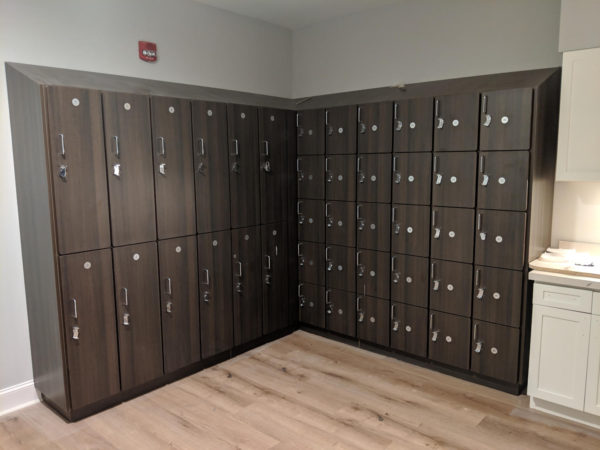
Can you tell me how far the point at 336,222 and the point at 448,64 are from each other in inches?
58.3

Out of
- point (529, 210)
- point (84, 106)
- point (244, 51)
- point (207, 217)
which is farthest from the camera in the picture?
point (244, 51)

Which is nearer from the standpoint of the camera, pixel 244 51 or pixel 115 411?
pixel 115 411

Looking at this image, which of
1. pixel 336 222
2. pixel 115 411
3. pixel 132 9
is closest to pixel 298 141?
pixel 336 222

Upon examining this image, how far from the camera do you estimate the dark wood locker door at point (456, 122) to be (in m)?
3.03

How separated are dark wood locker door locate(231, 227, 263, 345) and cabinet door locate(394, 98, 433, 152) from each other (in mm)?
1325

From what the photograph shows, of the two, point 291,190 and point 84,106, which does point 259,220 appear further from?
Answer: point 84,106

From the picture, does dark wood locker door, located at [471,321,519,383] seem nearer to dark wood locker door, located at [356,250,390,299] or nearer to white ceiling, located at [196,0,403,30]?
dark wood locker door, located at [356,250,390,299]

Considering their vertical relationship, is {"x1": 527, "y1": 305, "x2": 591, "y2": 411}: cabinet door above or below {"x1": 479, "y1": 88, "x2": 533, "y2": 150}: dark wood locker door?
below

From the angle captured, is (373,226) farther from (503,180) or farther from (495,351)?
(495,351)

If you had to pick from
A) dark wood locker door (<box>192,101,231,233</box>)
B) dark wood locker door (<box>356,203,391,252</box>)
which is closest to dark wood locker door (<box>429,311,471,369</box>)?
dark wood locker door (<box>356,203,391,252</box>)

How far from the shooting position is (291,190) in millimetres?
4012

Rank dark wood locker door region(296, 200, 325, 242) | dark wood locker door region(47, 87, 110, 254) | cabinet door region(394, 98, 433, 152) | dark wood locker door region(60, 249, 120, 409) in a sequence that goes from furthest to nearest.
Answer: dark wood locker door region(296, 200, 325, 242)
cabinet door region(394, 98, 433, 152)
dark wood locker door region(60, 249, 120, 409)
dark wood locker door region(47, 87, 110, 254)

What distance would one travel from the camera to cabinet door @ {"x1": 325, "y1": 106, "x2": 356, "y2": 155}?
3639mm

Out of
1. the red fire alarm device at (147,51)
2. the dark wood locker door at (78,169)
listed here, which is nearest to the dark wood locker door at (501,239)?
the dark wood locker door at (78,169)
